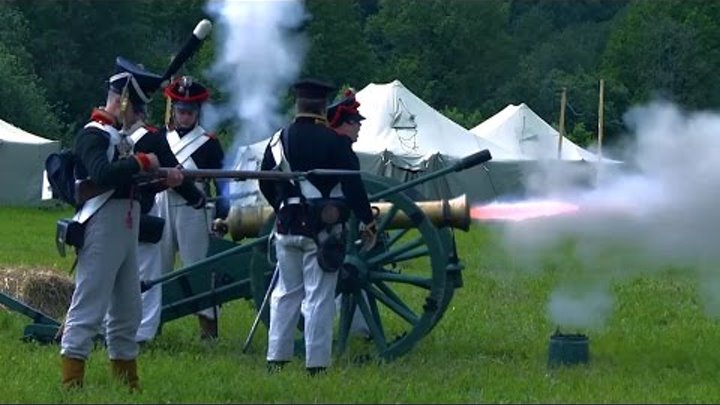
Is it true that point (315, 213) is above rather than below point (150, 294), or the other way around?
above

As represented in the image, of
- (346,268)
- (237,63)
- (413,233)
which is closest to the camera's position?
(346,268)

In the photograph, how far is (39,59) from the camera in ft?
162

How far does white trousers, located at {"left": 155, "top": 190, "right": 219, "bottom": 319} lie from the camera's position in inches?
372

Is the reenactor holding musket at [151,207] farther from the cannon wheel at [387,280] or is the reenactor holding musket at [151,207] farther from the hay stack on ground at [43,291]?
the hay stack on ground at [43,291]

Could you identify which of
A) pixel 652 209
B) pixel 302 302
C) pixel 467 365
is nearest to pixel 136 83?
pixel 302 302

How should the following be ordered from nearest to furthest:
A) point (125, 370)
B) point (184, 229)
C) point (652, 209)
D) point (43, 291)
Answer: point (125, 370)
point (652, 209)
point (184, 229)
point (43, 291)

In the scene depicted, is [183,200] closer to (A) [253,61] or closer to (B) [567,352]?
(B) [567,352]

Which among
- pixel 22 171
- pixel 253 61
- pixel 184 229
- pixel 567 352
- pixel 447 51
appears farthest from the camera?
pixel 447 51

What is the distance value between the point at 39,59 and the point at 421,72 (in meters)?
13.7

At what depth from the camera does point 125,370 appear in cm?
754

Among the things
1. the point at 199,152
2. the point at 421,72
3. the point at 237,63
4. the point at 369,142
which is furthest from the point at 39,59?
the point at 199,152

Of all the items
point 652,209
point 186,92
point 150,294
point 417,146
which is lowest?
point 150,294

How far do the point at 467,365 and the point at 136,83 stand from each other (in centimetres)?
241

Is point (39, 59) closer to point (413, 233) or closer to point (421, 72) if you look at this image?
point (421, 72)
